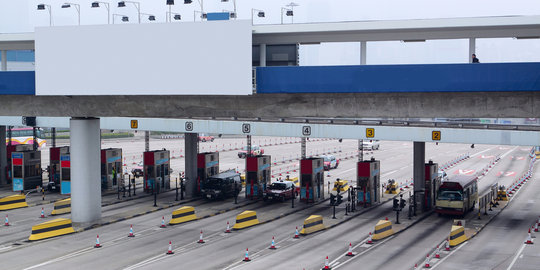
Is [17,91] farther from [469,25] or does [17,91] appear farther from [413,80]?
[469,25]

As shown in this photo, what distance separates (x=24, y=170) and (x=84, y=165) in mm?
18136

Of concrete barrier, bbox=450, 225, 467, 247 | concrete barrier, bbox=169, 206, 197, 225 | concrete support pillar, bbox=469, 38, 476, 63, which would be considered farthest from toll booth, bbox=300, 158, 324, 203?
concrete support pillar, bbox=469, 38, 476, 63

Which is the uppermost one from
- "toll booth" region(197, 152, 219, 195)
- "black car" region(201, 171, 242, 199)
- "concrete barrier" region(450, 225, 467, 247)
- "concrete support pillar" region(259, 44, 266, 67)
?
"concrete support pillar" region(259, 44, 266, 67)

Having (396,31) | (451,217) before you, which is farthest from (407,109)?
(451,217)

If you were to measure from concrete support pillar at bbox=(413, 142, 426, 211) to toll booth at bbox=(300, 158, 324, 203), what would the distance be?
6.90 m

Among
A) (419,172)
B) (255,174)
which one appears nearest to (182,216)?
(255,174)

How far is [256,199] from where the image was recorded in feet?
145

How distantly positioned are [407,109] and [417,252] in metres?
6.69

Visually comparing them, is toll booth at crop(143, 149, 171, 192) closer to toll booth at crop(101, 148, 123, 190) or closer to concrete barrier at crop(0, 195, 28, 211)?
toll booth at crop(101, 148, 123, 190)

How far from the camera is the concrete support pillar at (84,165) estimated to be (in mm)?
31844

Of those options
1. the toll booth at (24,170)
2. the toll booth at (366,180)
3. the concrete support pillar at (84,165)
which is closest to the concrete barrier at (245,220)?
the concrete support pillar at (84,165)

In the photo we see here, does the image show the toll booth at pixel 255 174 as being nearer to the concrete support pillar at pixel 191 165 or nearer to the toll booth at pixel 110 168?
the concrete support pillar at pixel 191 165

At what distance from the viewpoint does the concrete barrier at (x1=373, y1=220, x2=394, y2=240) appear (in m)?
29.8

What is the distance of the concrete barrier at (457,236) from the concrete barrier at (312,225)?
22.5ft
